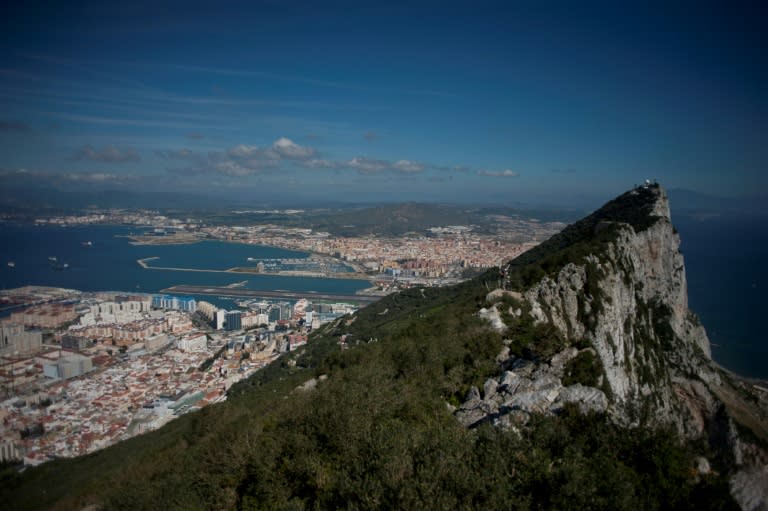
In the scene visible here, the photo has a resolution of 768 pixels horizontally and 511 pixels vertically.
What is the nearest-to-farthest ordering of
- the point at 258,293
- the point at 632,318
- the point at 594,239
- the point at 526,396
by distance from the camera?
the point at 526,396 < the point at 632,318 < the point at 594,239 < the point at 258,293

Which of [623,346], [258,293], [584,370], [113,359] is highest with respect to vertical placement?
[584,370]

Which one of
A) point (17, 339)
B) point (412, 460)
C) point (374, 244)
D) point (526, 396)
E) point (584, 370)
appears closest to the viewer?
point (412, 460)

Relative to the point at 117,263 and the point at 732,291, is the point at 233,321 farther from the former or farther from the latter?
the point at 732,291

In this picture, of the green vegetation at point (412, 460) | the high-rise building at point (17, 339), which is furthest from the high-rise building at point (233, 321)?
the green vegetation at point (412, 460)

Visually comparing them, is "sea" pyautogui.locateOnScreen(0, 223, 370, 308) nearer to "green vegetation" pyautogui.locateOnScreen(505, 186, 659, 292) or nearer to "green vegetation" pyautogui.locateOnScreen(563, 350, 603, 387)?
"green vegetation" pyautogui.locateOnScreen(505, 186, 659, 292)

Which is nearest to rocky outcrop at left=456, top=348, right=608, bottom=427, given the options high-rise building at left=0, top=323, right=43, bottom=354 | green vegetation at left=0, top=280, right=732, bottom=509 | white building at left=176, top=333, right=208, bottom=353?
green vegetation at left=0, top=280, right=732, bottom=509

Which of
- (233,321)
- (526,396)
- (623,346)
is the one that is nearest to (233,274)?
(233,321)

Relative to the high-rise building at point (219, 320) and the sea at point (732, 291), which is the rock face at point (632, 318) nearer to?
the sea at point (732, 291)
